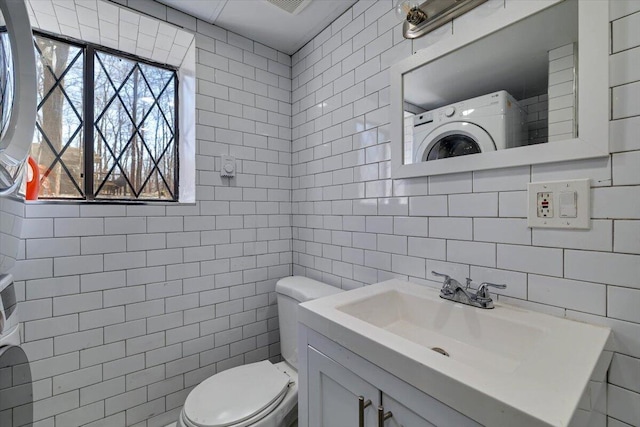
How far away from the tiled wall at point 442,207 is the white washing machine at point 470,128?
0.10m

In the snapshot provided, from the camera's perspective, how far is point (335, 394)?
32.5 inches

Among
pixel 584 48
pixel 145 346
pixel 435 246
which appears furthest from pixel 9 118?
pixel 584 48

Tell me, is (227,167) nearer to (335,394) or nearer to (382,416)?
(335,394)

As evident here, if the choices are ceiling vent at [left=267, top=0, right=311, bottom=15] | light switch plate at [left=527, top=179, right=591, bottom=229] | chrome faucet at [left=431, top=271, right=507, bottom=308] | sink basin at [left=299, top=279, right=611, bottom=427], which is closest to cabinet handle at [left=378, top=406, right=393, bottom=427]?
sink basin at [left=299, top=279, right=611, bottom=427]

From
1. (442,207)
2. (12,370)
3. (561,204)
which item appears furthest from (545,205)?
(12,370)

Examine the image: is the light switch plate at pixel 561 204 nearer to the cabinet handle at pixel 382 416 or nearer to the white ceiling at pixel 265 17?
the cabinet handle at pixel 382 416

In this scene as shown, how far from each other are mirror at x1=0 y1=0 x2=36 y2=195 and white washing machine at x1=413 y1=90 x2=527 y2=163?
1.29 metres

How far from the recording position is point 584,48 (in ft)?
2.56

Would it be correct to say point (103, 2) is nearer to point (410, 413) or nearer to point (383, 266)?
point (383, 266)

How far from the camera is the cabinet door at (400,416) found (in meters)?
0.61

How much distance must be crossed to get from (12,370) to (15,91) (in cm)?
89

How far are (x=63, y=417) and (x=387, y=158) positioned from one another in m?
1.86

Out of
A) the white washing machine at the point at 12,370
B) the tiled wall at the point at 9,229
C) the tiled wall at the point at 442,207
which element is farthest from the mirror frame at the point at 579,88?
the white washing machine at the point at 12,370

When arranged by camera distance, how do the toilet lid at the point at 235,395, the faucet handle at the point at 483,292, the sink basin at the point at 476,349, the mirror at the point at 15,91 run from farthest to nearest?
the toilet lid at the point at 235,395 → the faucet handle at the point at 483,292 → the mirror at the point at 15,91 → the sink basin at the point at 476,349
